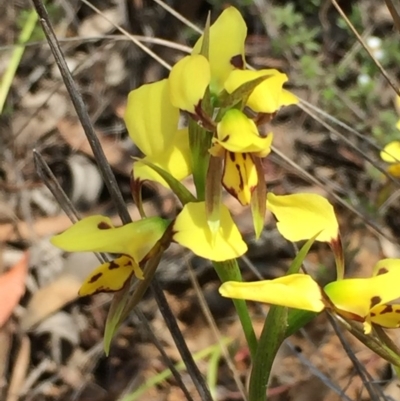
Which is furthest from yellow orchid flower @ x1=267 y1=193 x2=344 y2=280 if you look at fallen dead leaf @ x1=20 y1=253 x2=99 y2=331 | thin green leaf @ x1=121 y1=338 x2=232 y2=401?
fallen dead leaf @ x1=20 y1=253 x2=99 y2=331

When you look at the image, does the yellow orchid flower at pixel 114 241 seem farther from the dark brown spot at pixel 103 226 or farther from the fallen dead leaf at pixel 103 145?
the fallen dead leaf at pixel 103 145

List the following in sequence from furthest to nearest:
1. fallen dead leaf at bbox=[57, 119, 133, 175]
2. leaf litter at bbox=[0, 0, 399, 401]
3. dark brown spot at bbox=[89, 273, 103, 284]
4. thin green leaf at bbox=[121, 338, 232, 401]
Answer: fallen dead leaf at bbox=[57, 119, 133, 175]
leaf litter at bbox=[0, 0, 399, 401]
thin green leaf at bbox=[121, 338, 232, 401]
dark brown spot at bbox=[89, 273, 103, 284]

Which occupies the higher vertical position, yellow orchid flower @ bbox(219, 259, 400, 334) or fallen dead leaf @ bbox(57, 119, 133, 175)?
yellow orchid flower @ bbox(219, 259, 400, 334)

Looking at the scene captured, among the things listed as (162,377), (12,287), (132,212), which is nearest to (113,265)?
(162,377)

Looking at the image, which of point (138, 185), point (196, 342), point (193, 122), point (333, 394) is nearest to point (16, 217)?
point (196, 342)

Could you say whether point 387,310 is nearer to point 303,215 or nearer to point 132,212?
point 303,215

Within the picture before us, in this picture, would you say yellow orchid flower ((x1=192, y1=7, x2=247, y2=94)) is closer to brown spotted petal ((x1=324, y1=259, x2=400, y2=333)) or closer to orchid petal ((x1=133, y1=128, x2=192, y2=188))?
orchid petal ((x1=133, y1=128, x2=192, y2=188))

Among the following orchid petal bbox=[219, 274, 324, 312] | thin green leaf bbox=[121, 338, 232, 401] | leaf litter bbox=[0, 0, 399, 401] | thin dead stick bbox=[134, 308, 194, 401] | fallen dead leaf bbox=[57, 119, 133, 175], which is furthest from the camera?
fallen dead leaf bbox=[57, 119, 133, 175]
